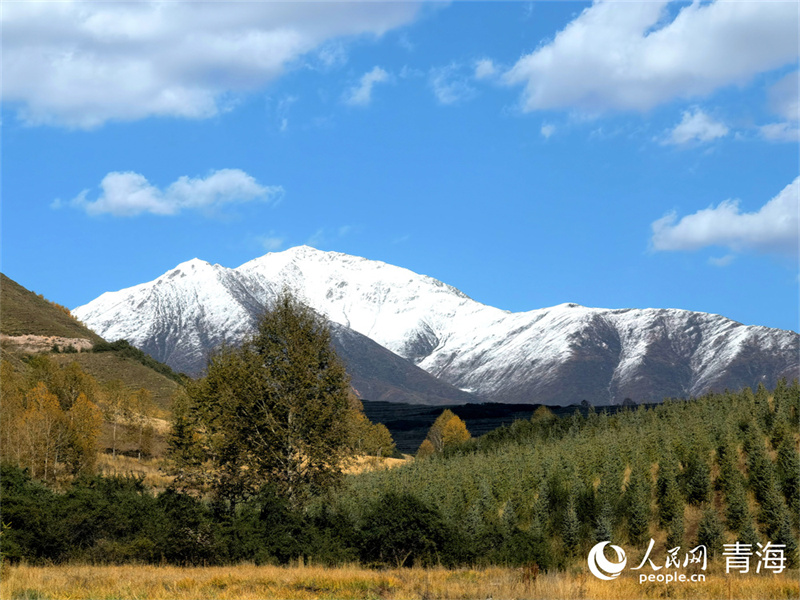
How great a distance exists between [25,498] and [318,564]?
39.0 ft

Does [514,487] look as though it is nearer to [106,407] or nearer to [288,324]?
[288,324]

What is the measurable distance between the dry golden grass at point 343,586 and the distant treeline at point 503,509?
4.76 m

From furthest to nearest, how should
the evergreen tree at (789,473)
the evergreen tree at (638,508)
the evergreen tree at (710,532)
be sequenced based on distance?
1. the evergreen tree at (638,508)
2. the evergreen tree at (789,473)
3. the evergreen tree at (710,532)

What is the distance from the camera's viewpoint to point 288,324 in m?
40.6

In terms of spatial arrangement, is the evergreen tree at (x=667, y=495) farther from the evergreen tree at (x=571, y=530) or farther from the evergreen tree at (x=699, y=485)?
the evergreen tree at (x=571, y=530)

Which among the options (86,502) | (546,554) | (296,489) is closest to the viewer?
(546,554)

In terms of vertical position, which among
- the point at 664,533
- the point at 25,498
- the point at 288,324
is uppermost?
the point at 288,324

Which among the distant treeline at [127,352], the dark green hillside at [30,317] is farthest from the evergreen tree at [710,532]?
the dark green hillside at [30,317]

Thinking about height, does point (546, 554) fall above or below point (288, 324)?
below

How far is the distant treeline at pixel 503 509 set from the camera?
26.5m

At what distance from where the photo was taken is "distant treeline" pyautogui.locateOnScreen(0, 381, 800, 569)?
26.5 meters

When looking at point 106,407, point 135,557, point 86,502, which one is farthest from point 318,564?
point 106,407

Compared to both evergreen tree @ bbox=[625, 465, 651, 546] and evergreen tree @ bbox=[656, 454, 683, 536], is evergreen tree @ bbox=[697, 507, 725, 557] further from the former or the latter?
evergreen tree @ bbox=[625, 465, 651, 546]

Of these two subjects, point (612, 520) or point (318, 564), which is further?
point (612, 520)
